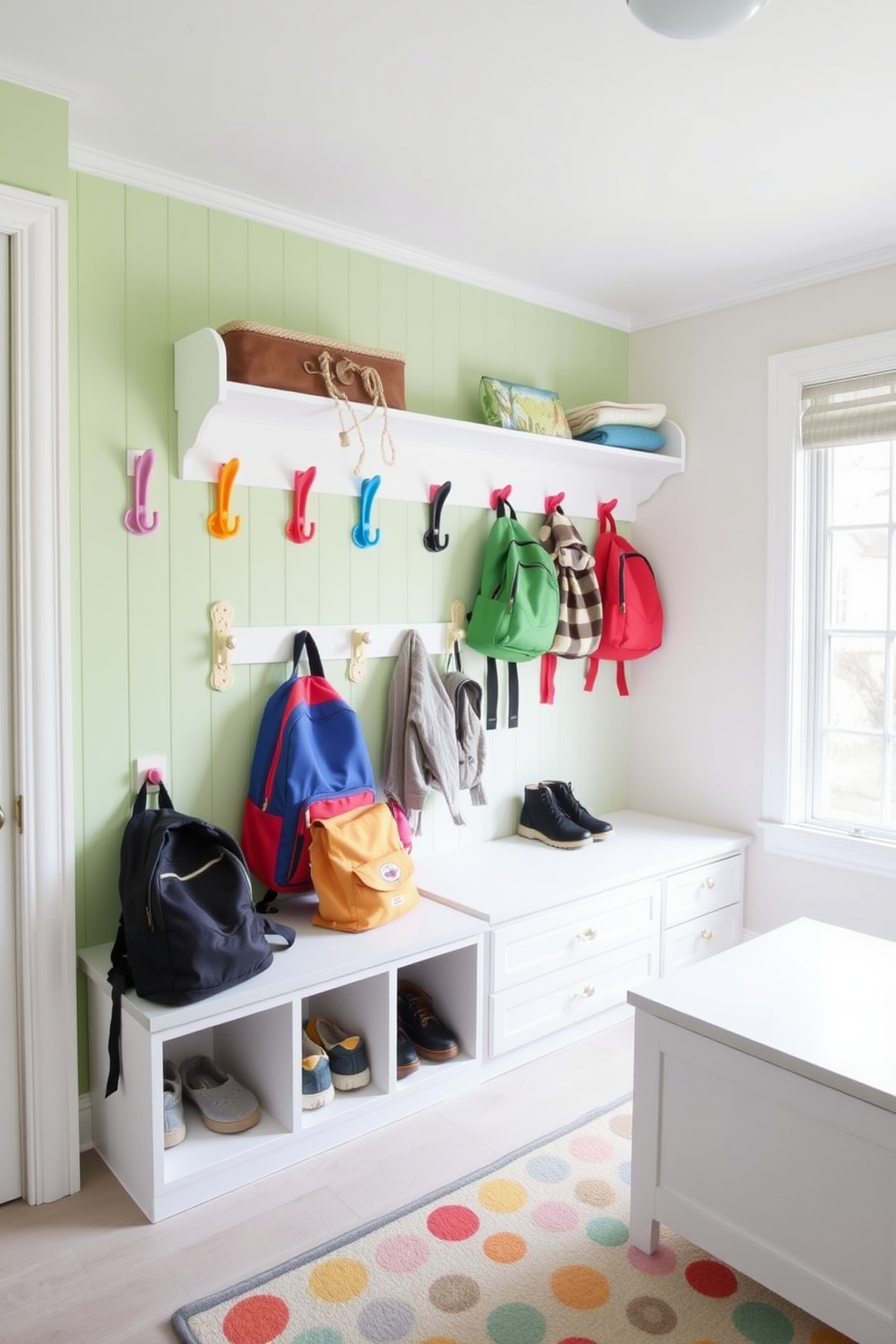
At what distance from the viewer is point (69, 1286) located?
6.13ft

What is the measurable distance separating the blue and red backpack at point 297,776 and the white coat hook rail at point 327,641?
66 mm

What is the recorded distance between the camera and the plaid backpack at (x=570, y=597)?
3.29m

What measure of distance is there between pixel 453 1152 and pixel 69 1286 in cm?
86

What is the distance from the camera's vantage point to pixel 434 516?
297 cm

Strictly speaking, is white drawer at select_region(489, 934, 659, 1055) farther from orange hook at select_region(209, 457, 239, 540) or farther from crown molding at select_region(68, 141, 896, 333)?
crown molding at select_region(68, 141, 896, 333)

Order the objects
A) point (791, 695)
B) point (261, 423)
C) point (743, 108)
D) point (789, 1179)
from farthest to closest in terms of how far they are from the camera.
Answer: point (791, 695), point (261, 423), point (743, 108), point (789, 1179)

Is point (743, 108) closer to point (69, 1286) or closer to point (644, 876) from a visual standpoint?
point (644, 876)

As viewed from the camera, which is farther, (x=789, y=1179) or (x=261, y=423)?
(x=261, y=423)

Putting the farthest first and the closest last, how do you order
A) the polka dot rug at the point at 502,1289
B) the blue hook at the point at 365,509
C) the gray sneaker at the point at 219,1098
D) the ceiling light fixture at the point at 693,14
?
the blue hook at the point at 365,509, the gray sneaker at the point at 219,1098, the polka dot rug at the point at 502,1289, the ceiling light fixture at the point at 693,14

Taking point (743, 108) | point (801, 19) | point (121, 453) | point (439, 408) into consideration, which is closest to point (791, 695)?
point (439, 408)

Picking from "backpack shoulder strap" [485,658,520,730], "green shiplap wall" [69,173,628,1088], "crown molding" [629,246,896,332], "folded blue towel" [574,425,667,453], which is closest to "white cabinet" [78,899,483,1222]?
"green shiplap wall" [69,173,628,1088]

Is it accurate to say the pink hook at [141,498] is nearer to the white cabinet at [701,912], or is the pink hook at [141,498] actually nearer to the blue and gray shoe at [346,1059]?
the blue and gray shoe at [346,1059]

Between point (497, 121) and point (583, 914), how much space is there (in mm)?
2045

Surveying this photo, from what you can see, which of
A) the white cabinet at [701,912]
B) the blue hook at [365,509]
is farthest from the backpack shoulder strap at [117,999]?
the white cabinet at [701,912]
